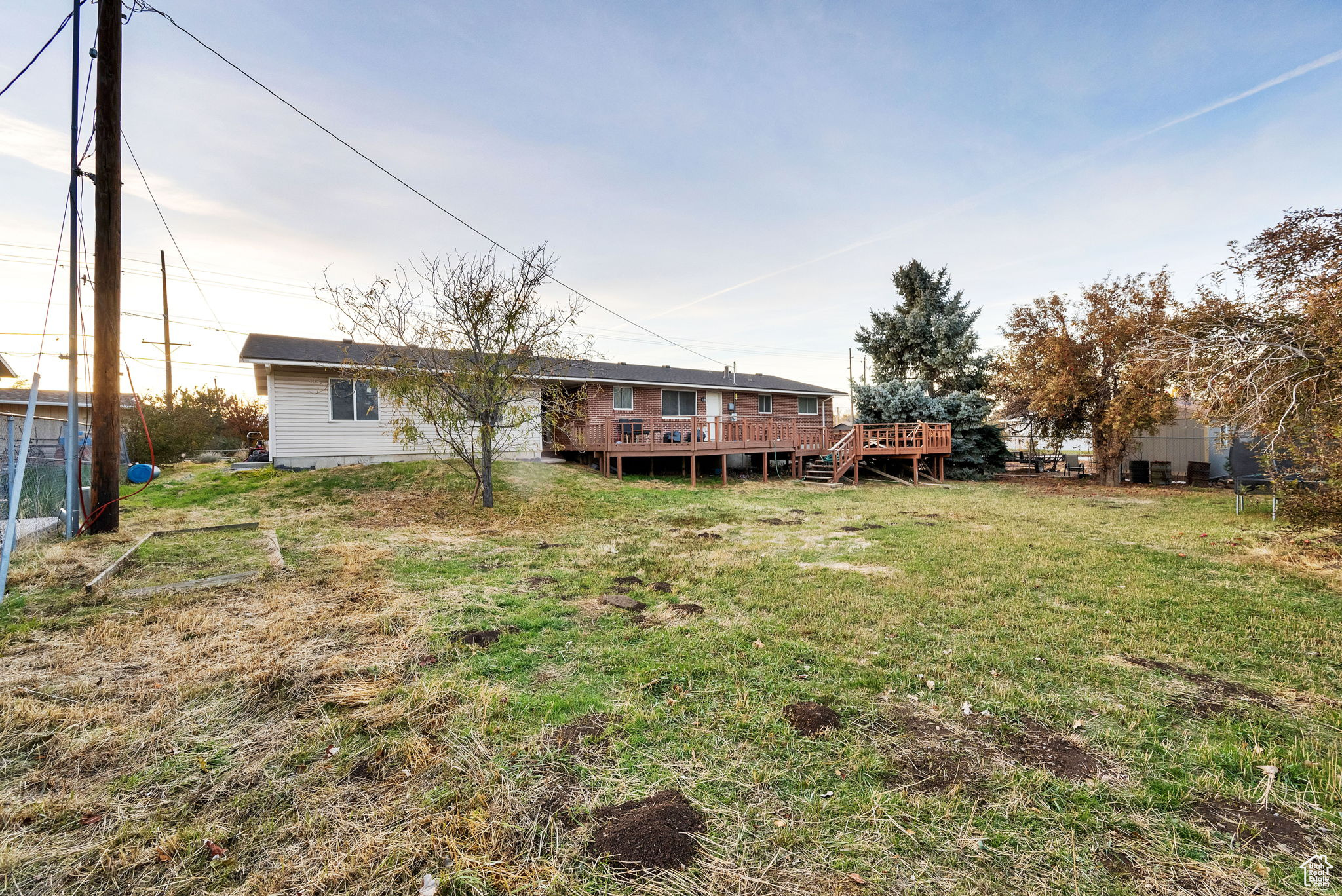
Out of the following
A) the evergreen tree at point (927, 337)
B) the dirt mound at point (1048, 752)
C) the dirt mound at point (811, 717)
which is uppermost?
the evergreen tree at point (927, 337)

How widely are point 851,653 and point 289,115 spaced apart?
13088 millimetres

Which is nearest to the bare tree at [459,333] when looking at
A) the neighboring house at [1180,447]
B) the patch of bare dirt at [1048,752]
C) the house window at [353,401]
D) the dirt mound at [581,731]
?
the house window at [353,401]

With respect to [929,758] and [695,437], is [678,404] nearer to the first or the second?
[695,437]

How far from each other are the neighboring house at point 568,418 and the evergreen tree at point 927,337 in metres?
5.88

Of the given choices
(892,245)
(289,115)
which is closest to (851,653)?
(289,115)

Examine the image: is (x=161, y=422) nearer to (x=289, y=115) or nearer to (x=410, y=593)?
(x=289, y=115)

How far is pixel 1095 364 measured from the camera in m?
16.2

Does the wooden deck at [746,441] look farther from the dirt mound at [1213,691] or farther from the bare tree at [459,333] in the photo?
the dirt mound at [1213,691]

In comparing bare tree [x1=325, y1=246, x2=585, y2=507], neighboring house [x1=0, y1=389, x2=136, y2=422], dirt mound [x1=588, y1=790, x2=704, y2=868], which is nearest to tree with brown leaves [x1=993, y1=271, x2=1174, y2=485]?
bare tree [x1=325, y1=246, x2=585, y2=507]

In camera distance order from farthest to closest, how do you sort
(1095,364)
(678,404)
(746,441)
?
Result: (678,404), (746,441), (1095,364)

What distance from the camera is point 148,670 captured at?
3383 mm

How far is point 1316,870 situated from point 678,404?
19.1 metres

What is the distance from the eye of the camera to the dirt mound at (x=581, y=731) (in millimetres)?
2617

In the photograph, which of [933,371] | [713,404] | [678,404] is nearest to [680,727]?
[678,404]
